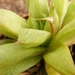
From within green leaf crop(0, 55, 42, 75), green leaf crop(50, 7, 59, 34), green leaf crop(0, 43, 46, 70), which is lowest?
green leaf crop(0, 55, 42, 75)

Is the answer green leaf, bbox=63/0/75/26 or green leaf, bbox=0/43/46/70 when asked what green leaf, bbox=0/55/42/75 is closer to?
green leaf, bbox=0/43/46/70

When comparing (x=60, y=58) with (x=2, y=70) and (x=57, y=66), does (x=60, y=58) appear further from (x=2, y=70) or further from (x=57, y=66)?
(x=2, y=70)

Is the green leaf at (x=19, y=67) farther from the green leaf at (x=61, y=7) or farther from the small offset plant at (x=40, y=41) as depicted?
the green leaf at (x=61, y=7)

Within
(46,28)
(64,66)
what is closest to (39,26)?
(46,28)

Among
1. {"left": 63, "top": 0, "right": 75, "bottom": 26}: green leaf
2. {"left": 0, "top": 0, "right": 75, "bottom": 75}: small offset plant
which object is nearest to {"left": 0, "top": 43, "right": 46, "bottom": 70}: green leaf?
{"left": 0, "top": 0, "right": 75, "bottom": 75}: small offset plant

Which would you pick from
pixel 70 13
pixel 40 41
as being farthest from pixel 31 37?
pixel 70 13

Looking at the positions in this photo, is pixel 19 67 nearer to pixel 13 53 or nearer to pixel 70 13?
pixel 13 53

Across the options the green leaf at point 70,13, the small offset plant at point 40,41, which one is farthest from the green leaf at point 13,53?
the green leaf at point 70,13
